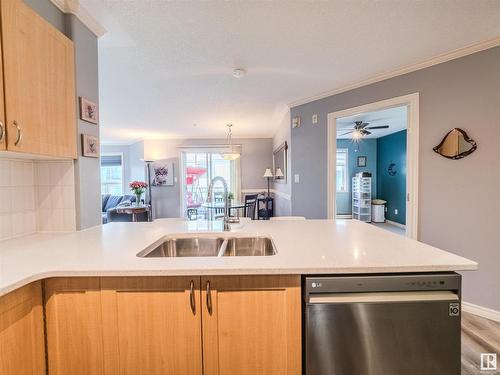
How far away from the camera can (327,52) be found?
220cm

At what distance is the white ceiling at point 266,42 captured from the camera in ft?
5.41

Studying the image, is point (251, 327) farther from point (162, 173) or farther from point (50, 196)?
point (162, 173)

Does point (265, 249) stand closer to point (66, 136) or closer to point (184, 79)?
point (66, 136)

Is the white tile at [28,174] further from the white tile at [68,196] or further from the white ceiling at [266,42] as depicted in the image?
the white ceiling at [266,42]

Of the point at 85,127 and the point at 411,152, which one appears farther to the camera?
the point at 411,152

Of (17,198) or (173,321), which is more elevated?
(17,198)

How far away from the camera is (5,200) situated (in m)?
1.42

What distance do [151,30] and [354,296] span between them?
2.17m

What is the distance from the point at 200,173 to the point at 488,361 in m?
6.13

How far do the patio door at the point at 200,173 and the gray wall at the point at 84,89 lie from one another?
15.6ft

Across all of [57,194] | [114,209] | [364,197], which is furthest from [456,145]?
[114,209]

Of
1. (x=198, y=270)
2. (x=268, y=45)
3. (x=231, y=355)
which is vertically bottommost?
(x=231, y=355)

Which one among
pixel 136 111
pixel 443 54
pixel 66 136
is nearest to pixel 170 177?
pixel 136 111

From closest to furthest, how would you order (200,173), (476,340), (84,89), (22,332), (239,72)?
(22,332), (84,89), (476,340), (239,72), (200,173)
